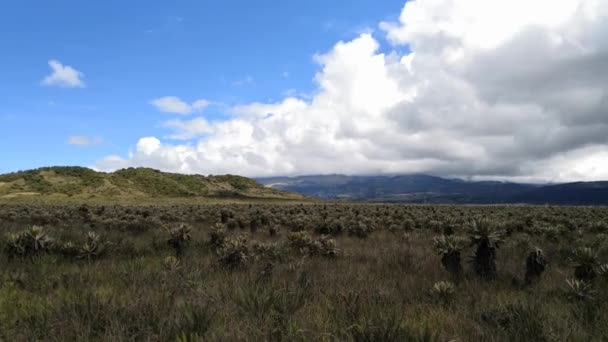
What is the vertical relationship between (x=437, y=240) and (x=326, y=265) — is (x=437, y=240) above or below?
above

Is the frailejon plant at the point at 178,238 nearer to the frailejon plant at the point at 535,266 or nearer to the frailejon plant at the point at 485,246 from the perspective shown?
the frailejon plant at the point at 485,246

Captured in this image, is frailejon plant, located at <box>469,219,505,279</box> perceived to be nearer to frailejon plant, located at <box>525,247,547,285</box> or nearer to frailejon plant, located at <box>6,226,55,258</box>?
frailejon plant, located at <box>525,247,547,285</box>

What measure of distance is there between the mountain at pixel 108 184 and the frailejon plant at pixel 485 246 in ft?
256

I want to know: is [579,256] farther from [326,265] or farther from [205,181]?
[205,181]

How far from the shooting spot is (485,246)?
992 centimetres

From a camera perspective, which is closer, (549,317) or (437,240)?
(549,317)

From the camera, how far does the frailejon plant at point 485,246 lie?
31.7 feet

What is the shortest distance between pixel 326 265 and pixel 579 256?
5969mm

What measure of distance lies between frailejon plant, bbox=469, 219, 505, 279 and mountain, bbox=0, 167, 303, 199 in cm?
7815

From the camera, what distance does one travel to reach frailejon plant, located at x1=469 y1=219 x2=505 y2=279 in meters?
9.67

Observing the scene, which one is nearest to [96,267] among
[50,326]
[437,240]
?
[50,326]

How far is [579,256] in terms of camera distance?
918cm

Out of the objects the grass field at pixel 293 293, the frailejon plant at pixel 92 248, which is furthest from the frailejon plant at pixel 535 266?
the frailejon plant at pixel 92 248

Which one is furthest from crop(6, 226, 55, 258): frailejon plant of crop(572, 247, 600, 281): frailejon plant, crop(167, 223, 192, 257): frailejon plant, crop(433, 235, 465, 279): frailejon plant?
crop(572, 247, 600, 281): frailejon plant
